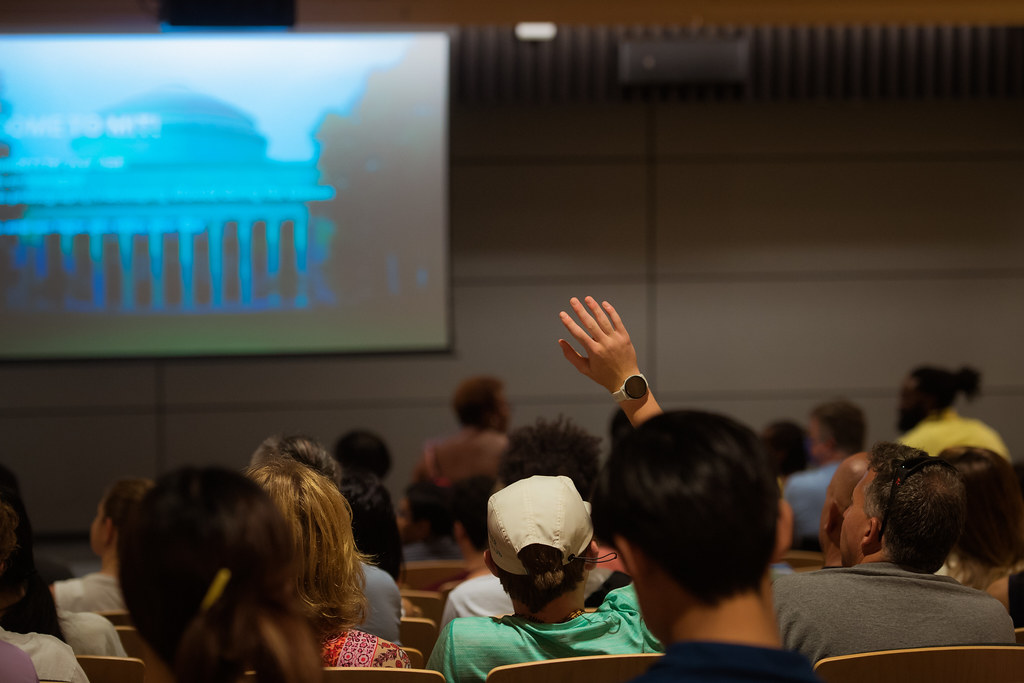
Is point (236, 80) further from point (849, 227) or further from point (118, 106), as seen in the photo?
point (849, 227)

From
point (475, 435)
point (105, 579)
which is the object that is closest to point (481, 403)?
point (475, 435)

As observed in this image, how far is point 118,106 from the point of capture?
19.6 feet

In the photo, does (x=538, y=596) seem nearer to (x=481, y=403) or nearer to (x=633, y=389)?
(x=633, y=389)

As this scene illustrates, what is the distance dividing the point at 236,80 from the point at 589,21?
91.7 inches

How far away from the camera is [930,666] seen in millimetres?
1699

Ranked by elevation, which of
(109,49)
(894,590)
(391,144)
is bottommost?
(894,590)

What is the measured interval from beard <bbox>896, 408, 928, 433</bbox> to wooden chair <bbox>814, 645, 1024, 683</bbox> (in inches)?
121

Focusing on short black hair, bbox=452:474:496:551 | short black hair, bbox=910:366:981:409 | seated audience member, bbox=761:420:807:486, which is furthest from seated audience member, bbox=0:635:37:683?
short black hair, bbox=910:366:981:409

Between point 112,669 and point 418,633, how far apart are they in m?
0.78

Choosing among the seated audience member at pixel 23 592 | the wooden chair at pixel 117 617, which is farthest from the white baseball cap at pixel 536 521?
the wooden chair at pixel 117 617

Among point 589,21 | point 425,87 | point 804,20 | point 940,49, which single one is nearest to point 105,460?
point 425,87

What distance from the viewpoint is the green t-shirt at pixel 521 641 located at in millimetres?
1823

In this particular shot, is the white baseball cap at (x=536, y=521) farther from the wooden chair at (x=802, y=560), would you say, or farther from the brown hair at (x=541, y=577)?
the wooden chair at (x=802, y=560)

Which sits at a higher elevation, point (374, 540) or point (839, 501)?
point (839, 501)
